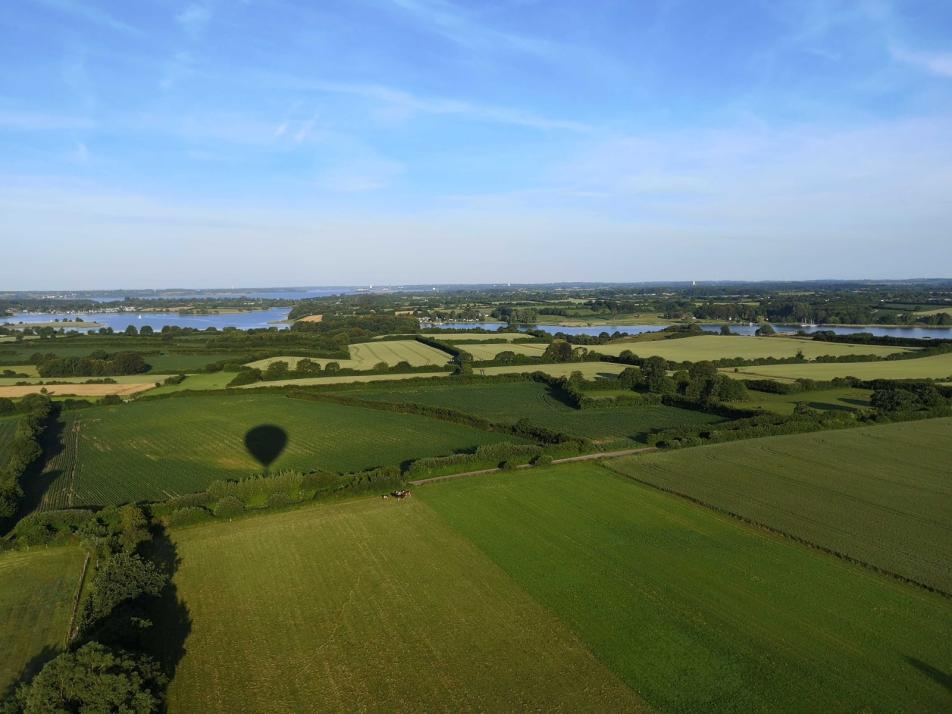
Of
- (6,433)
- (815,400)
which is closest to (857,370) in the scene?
(815,400)

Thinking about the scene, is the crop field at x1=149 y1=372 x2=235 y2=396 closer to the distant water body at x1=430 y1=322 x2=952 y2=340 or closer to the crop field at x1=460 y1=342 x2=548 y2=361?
the crop field at x1=460 y1=342 x2=548 y2=361

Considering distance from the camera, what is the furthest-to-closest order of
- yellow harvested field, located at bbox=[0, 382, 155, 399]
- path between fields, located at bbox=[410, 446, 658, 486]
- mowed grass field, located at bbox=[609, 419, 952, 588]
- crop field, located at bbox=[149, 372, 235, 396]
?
crop field, located at bbox=[149, 372, 235, 396] → yellow harvested field, located at bbox=[0, 382, 155, 399] → path between fields, located at bbox=[410, 446, 658, 486] → mowed grass field, located at bbox=[609, 419, 952, 588]

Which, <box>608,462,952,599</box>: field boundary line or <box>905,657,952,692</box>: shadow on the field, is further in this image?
<box>608,462,952,599</box>: field boundary line

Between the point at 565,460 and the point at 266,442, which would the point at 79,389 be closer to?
the point at 266,442

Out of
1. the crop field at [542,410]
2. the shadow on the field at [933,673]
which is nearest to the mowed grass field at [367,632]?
the shadow on the field at [933,673]

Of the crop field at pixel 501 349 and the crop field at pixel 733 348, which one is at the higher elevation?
the crop field at pixel 501 349

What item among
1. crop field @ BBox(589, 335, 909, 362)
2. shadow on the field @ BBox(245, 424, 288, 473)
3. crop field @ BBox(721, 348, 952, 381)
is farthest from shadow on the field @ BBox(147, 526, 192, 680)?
crop field @ BBox(589, 335, 909, 362)

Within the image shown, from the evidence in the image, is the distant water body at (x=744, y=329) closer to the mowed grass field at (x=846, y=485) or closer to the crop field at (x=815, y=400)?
the crop field at (x=815, y=400)
